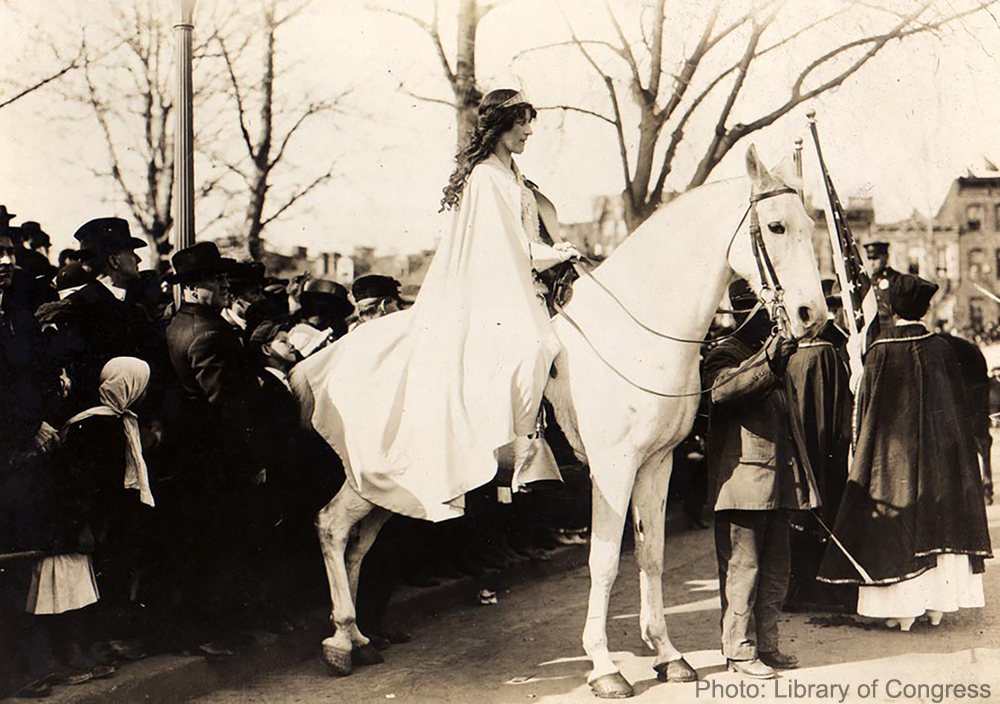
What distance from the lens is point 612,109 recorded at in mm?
7086

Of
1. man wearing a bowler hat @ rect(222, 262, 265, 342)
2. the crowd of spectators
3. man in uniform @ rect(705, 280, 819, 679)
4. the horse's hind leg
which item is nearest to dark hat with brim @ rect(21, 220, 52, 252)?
the crowd of spectators

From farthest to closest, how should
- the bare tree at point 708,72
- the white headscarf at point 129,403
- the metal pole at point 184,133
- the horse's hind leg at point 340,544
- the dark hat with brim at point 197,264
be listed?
1. the bare tree at point 708,72
2. the metal pole at point 184,133
3. the horse's hind leg at point 340,544
4. the dark hat with brim at point 197,264
5. the white headscarf at point 129,403

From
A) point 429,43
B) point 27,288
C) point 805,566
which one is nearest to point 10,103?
point 27,288

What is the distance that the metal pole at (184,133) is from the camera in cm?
554

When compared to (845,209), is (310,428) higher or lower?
lower

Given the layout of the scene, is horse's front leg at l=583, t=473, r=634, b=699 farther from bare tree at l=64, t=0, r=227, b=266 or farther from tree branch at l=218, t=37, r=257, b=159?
bare tree at l=64, t=0, r=227, b=266

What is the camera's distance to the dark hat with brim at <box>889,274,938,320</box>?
5.95 meters

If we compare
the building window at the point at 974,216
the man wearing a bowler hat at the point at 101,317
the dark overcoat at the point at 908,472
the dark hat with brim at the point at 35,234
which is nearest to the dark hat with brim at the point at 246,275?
the man wearing a bowler hat at the point at 101,317

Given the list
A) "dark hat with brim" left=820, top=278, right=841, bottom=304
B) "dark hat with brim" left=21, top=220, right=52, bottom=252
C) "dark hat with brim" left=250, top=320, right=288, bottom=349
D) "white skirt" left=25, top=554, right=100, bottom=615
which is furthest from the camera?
"dark hat with brim" left=820, top=278, right=841, bottom=304

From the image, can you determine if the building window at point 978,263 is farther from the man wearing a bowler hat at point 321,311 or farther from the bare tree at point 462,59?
the man wearing a bowler hat at point 321,311

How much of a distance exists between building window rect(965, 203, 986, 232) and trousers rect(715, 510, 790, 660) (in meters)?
2.44

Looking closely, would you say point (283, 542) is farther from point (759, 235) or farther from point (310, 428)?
point (759, 235)

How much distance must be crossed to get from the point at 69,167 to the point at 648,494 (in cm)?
383

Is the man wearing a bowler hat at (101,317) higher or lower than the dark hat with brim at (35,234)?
lower
